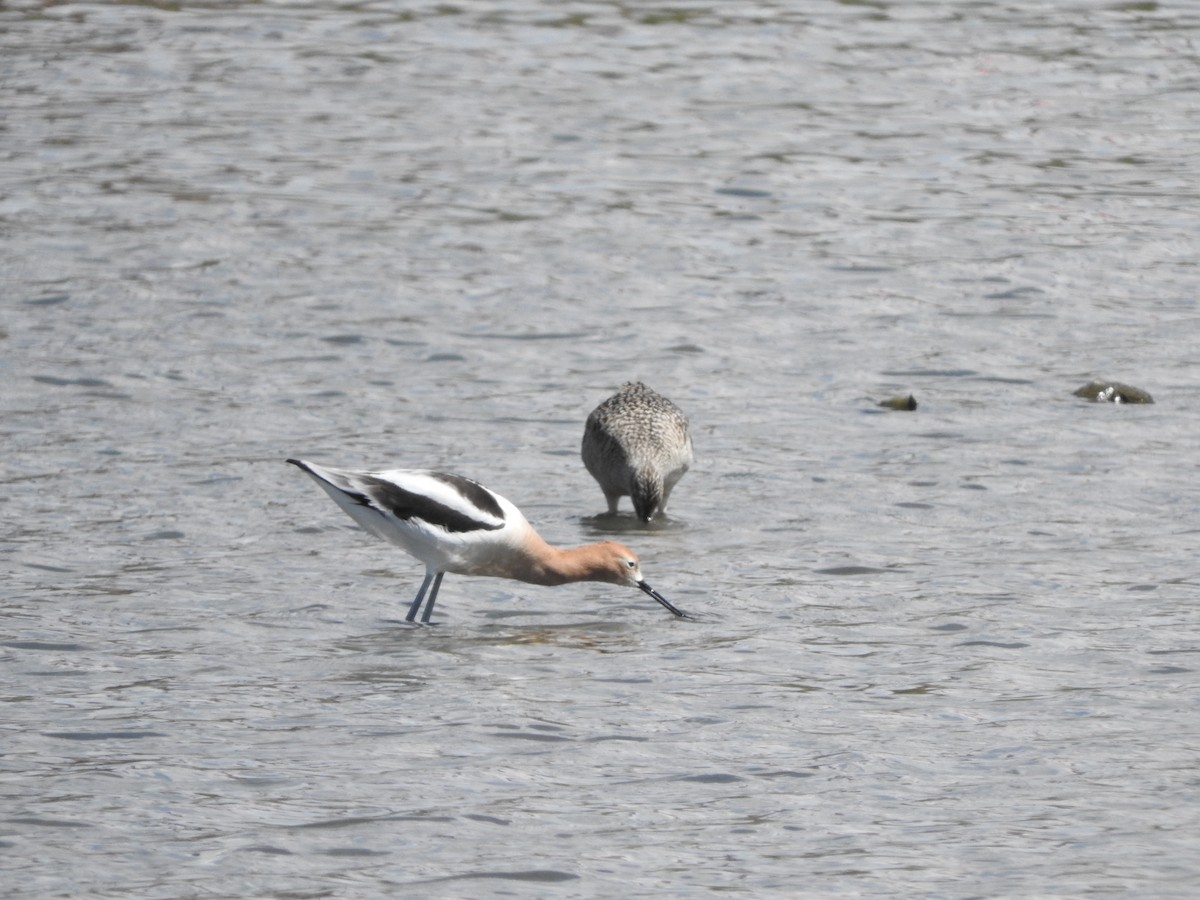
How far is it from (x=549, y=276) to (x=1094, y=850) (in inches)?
425

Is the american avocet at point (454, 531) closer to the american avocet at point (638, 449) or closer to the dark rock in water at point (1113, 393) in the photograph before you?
the american avocet at point (638, 449)

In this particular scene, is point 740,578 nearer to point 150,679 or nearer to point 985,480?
point 985,480

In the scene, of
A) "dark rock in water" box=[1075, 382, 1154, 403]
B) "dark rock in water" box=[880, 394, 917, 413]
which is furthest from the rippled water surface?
"dark rock in water" box=[1075, 382, 1154, 403]

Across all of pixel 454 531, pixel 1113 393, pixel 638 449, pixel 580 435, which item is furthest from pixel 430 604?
pixel 1113 393

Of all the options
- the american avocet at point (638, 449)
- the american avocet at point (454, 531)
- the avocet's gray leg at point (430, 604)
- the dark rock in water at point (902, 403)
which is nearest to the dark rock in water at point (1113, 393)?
the dark rock in water at point (902, 403)

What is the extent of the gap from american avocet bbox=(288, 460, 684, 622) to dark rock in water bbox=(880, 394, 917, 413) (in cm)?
418

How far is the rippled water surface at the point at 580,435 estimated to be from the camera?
8.17 m

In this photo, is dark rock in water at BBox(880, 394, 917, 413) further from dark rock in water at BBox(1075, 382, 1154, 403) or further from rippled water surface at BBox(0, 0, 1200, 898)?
dark rock in water at BBox(1075, 382, 1154, 403)

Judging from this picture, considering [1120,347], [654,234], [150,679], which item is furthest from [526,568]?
[654,234]

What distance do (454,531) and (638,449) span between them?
2375mm

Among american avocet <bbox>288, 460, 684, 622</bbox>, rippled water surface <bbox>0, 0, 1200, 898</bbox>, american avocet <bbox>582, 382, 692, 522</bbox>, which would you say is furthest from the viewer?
american avocet <bbox>582, 382, 692, 522</bbox>

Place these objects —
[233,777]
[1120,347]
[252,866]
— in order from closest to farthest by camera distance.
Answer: [252,866] → [233,777] → [1120,347]

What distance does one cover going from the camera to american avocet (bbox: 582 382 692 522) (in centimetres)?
1281

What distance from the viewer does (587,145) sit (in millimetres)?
21797
